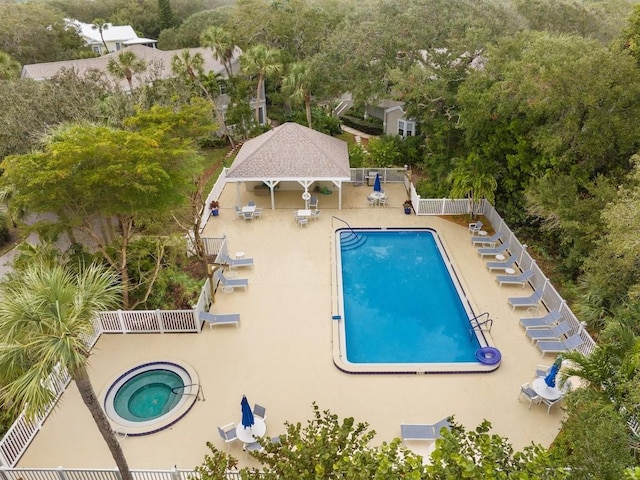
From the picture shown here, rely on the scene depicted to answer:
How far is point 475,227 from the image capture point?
21.8m

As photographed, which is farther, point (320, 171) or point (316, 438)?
point (320, 171)

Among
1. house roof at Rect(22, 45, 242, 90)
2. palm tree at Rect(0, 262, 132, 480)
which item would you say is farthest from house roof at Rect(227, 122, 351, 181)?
palm tree at Rect(0, 262, 132, 480)

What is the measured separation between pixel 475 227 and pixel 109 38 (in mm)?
54311

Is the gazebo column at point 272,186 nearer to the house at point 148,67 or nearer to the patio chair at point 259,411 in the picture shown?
the patio chair at point 259,411

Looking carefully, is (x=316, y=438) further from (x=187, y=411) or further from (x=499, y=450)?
(x=187, y=411)

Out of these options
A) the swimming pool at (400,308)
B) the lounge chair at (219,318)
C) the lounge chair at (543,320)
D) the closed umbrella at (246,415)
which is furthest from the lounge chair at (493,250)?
the closed umbrella at (246,415)

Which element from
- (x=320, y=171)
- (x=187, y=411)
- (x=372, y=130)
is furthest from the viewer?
(x=372, y=130)

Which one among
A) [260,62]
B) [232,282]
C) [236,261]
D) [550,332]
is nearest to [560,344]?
[550,332]

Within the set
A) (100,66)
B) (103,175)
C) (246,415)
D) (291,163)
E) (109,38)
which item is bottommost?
(246,415)

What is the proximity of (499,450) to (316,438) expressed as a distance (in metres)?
2.55

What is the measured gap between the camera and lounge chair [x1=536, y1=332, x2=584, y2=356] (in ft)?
46.4

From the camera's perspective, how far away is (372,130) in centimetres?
3656

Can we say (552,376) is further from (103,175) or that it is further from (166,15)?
(166,15)

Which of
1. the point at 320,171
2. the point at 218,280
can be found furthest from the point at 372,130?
the point at 218,280
